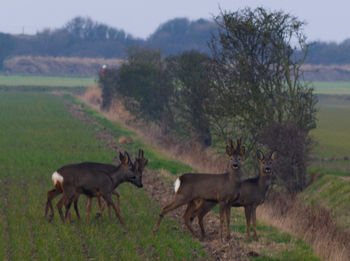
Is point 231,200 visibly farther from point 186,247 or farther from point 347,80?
point 347,80

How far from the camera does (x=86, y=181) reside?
1493 centimetres

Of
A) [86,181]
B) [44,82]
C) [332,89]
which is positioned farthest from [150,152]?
[44,82]

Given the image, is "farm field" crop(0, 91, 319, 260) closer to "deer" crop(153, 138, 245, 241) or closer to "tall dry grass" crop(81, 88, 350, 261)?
"tall dry grass" crop(81, 88, 350, 261)

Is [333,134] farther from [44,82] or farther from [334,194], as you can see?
[44,82]

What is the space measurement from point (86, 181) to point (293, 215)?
6380 mm

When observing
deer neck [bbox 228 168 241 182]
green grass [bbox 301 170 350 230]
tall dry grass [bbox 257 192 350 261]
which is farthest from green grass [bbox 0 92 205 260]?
green grass [bbox 301 170 350 230]

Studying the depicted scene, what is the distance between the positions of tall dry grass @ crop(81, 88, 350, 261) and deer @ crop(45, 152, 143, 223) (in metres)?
4.01

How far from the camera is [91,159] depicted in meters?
26.6

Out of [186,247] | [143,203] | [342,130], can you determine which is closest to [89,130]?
[342,130]

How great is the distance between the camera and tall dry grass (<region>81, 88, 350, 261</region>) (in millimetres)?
14021

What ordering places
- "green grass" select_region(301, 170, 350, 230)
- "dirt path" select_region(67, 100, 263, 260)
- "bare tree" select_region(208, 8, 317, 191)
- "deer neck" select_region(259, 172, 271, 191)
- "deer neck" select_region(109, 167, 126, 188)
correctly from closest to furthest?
1. "dirt path" select_region(67, 100, 263, 260)
2. "deer neck" select_region(259, 172, 271, 191)
3. "deer neck" select_region(109, 167, 126, 188)
4. "green grass" select_region(301, 170, 350, 230)
5. "bare tree" select_region(208, 8, 317, 191)

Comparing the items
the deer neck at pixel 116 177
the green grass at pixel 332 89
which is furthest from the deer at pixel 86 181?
the green grass at pixel 332 89

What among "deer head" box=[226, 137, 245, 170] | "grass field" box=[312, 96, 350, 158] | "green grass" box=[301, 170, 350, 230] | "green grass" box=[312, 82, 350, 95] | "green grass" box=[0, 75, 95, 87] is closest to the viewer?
"deer head" box=[226, 137, 245, 170]

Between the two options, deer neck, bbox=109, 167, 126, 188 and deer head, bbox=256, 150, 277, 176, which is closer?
deer head, bbox=256, 150, 277, 176
